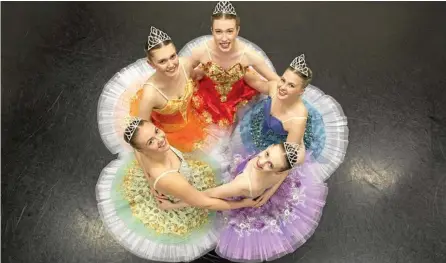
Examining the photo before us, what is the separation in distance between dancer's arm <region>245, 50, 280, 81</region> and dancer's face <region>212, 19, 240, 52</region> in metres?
0.19

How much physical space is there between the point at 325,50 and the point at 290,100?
4.85 feet

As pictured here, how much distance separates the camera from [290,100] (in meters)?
2.35

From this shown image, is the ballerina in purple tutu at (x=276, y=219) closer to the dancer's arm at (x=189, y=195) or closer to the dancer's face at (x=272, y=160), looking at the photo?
the dancer's arm at (x=189, y=195)

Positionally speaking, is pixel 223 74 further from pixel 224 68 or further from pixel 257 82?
pixel 257 82

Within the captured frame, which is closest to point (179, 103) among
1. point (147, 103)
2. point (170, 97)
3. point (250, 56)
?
point (170, 97)

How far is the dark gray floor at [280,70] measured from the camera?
318 cm

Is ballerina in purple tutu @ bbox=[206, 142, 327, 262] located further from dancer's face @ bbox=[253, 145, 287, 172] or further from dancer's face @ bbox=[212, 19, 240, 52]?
dancer's face @ bbox=[212, 19, 240, 52]

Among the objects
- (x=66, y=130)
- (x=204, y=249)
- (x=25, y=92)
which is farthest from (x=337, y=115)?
(x=25, y=92)

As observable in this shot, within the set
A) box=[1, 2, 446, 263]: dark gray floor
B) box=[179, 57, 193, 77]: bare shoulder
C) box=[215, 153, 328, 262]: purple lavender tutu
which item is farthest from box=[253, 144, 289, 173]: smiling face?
box=[1, 2, 446, 263]: dark gray floor

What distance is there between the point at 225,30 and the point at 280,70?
1.38m

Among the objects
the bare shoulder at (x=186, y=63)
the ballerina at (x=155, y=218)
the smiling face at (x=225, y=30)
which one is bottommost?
the ballerina at (x=155, y=218)

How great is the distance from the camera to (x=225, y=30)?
7.53ft

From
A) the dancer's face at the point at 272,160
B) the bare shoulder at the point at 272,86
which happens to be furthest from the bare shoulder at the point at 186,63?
the dancer's face at the point at 272,160

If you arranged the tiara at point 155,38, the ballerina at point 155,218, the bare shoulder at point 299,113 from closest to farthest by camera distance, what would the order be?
the tiara at point 155,38 → the bare shoulder at point 299,113 → the ballerina at point 155,218
